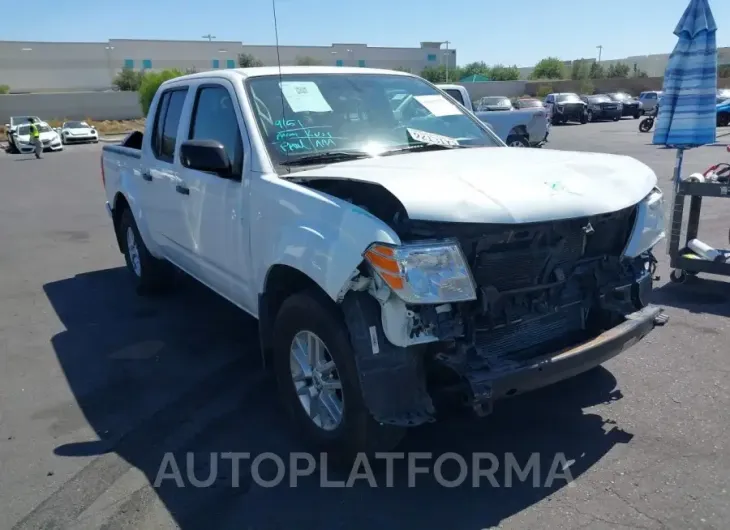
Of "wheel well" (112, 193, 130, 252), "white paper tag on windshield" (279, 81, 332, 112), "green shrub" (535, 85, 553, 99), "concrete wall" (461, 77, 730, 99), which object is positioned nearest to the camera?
"white paper tag on windshield" (279, 81, 332, 112)

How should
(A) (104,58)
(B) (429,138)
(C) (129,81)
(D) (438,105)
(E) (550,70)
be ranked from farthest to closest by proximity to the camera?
(E) (550,70), (A) (104,58), (C) (129,81), (D) (438,105), (B) (429,138)

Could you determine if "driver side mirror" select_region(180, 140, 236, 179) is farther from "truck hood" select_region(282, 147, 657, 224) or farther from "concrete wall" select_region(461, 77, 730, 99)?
"concrete wall" select_region(461, 77, 730, 99)

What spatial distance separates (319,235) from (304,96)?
144 cm

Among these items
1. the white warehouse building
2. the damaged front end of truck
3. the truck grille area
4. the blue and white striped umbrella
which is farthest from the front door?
the white warehouse building

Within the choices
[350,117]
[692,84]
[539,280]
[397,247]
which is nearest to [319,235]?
[397,247]

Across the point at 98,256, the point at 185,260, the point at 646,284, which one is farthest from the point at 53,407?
the point at 98,256

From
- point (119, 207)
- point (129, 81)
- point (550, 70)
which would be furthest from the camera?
point (550, 70)

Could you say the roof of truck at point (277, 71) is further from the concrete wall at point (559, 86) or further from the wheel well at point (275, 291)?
the concrete wall at point (559, 86)

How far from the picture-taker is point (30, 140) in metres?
27.8

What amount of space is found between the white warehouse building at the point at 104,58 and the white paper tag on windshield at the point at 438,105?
73.3 meters

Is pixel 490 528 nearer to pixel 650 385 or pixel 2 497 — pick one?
pixel 650 385

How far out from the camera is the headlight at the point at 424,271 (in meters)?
2.81

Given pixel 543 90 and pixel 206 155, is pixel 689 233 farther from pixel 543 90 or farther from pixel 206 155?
pixel 543 90

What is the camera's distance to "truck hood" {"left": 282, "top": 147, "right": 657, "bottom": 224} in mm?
2936
